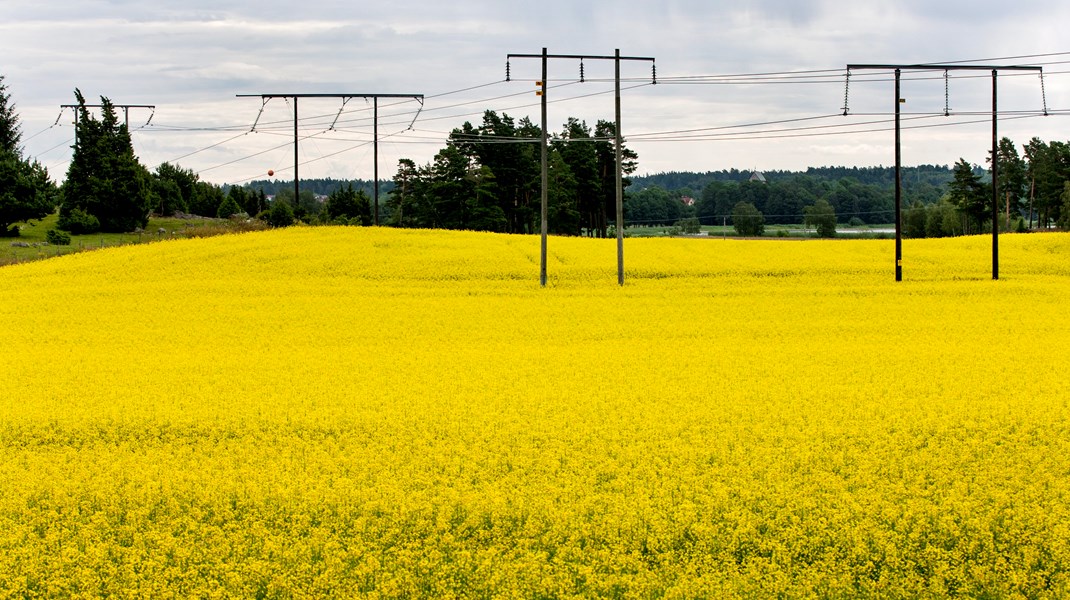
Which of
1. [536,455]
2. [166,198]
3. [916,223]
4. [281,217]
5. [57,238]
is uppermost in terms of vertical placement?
[166,198]

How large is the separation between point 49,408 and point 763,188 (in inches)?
6346

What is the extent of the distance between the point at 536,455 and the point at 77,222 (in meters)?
64.6

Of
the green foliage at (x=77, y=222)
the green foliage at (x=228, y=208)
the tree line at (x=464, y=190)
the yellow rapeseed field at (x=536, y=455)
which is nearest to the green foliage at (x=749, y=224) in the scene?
the tree line at (x=464, y=190)

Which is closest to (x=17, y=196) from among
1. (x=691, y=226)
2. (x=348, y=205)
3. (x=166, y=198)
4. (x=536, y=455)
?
(x=166, y=198)

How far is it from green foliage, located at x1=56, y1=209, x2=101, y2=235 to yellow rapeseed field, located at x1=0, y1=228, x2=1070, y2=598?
39.4 metres

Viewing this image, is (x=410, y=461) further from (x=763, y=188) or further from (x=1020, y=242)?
(x=763, y=188)

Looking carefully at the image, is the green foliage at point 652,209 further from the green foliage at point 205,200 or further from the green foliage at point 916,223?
the green foliage at point 205,200

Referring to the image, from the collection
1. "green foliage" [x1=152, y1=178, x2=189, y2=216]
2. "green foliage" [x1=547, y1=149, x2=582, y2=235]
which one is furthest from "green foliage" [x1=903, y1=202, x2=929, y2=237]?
"green foliage" [x1=152, y1=178, x2=189, y2=216]

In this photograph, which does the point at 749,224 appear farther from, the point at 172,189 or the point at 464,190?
the point at 172,189

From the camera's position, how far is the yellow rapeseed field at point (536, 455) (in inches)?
446

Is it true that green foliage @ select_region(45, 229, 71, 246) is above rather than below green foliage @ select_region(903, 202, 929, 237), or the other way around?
below

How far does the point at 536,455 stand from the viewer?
50.0 feet

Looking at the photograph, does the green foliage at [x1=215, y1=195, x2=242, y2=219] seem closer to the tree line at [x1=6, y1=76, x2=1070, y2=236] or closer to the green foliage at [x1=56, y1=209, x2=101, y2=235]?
the tree line at [x1=6, y1=76, x2=1070, y2=236]

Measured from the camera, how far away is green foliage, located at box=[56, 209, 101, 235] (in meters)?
70.9
